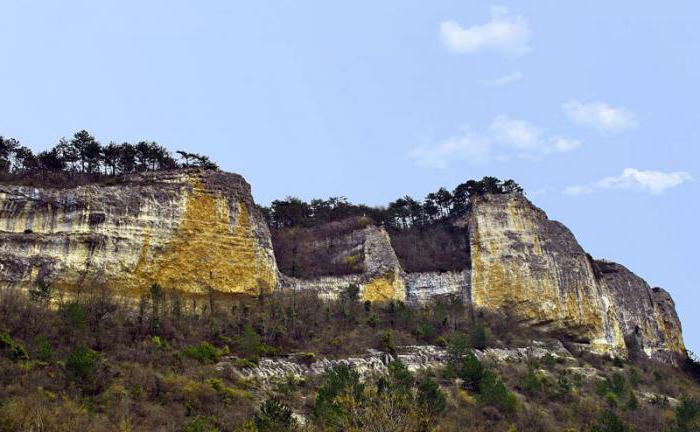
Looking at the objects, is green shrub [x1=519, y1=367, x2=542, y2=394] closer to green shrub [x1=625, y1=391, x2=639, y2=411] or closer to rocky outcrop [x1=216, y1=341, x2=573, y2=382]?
rocky outcrop [x1=216, y1=341, x2=573, y2=382]

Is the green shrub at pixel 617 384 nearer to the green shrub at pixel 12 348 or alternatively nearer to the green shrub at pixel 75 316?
the green shrub at pixel 75 316

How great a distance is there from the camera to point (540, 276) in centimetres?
5112

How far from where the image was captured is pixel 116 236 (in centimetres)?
4238

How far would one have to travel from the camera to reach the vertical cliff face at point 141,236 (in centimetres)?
4025

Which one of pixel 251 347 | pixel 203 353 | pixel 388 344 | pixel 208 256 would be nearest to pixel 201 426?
pixel 203 353

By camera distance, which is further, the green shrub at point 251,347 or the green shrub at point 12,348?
the green shrub at point 251,347

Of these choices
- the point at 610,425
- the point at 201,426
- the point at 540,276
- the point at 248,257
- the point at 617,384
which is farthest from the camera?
the point at 540,276

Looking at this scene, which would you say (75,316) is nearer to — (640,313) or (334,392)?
(334,392)

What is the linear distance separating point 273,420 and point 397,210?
1535 inches

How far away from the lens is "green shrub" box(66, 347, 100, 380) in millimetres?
29547

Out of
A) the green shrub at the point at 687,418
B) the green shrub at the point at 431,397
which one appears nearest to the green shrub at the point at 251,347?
the green shrub at the point at 431,397

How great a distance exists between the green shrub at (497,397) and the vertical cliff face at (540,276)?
49.1 feet

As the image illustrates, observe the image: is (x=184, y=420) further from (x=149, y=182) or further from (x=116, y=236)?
(x=149, y=182)

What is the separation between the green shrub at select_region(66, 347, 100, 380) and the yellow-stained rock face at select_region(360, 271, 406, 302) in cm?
2303
